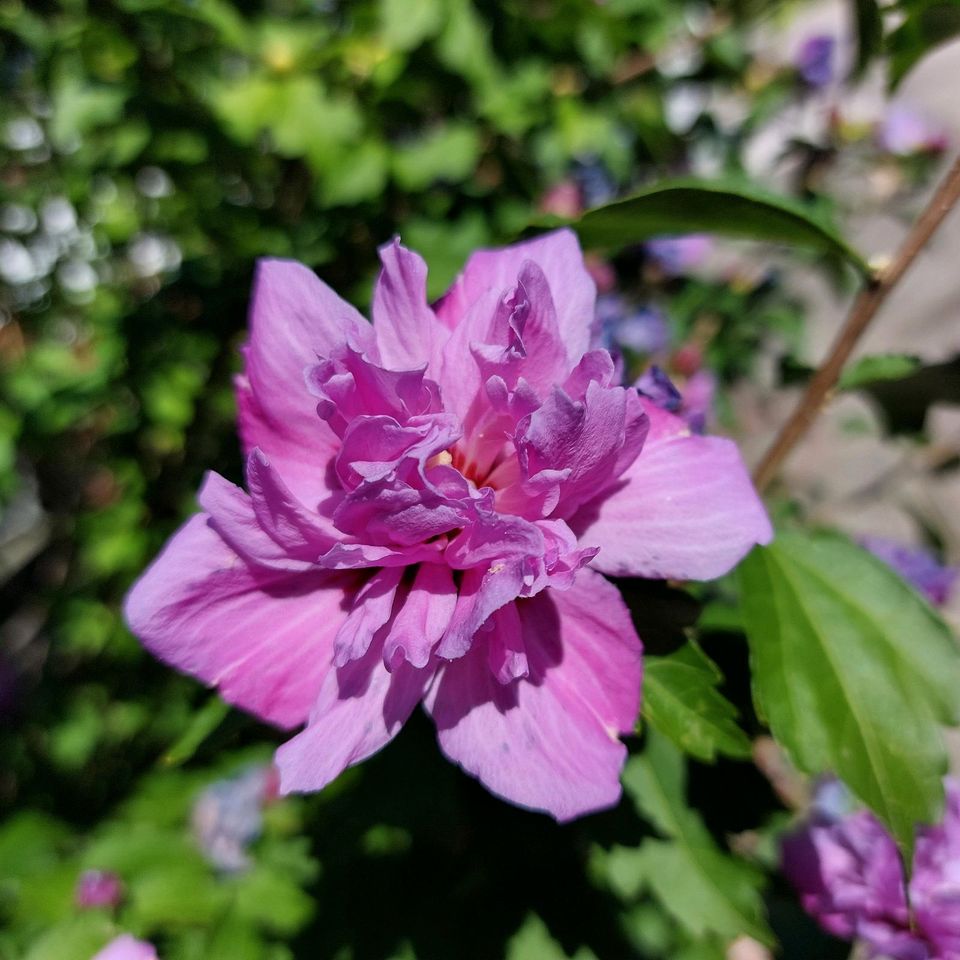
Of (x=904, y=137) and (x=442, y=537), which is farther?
(x=904, y=137)

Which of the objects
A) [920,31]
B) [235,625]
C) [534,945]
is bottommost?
[534,945]

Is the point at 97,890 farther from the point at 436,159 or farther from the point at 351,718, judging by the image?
the point at 436,159

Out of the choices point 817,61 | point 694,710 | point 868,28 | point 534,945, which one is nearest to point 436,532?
point 694,710

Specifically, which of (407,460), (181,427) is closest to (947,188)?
(407,460)

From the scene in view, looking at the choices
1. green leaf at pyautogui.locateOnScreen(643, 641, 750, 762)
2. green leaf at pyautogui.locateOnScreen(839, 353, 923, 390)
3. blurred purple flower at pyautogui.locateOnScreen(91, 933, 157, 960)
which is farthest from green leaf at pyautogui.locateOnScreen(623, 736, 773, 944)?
blurred purple flower at pyautogui.locateOnScreen(91, 933, 157, 960)

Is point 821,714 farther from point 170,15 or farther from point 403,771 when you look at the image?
point 170,15

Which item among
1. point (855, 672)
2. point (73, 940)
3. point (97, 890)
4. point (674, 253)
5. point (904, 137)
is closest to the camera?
point (855, 672)
